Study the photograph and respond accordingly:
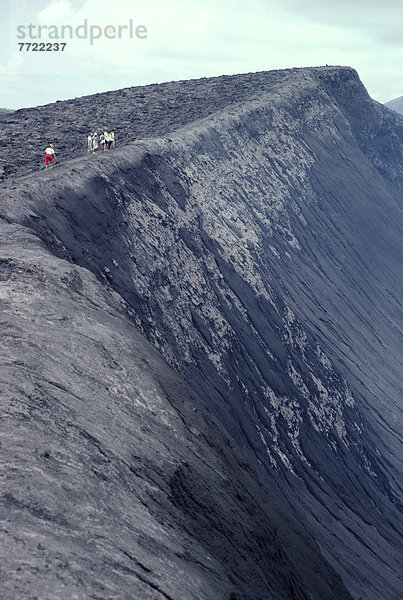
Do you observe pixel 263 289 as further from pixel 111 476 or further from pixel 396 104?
pixel 396 104

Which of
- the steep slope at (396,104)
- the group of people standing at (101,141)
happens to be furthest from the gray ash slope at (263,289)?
the steep slope at (396,104)

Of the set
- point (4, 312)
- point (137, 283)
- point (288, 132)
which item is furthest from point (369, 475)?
point (288, 132)

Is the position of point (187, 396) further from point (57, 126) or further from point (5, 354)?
point (57, 126)

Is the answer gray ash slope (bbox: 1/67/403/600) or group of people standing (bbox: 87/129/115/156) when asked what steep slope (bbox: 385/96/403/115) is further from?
group of people standing (bbox: 87/129/115/156)

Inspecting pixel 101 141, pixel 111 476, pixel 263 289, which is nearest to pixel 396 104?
pixel 263 289

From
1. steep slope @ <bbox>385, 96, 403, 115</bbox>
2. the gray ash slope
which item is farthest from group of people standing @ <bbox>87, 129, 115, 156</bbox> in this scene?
steep slope @ <bbox>385, 96, 403, 115</bbox>

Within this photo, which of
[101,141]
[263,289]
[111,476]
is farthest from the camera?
[263,289]

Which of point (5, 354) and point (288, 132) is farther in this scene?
point (288, 132)

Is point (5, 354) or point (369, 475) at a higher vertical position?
point (5, 354)
